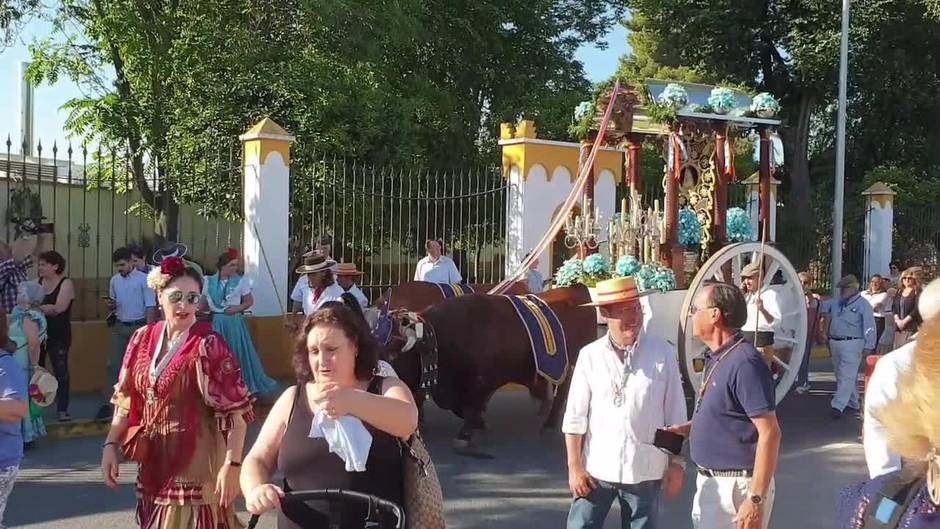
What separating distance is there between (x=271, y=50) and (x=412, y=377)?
8651mm

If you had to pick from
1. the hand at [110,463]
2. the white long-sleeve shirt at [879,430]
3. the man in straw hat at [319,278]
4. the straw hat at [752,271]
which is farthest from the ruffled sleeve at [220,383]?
the straw hat at [752,271]

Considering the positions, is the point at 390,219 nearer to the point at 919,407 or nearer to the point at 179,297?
the point at 179,297

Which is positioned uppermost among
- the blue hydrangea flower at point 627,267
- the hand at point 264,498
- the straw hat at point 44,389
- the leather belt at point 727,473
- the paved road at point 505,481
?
the blue hydrangea flower at point 627,267

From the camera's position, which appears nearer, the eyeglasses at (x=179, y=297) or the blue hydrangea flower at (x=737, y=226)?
the eyeglasses at (x=179, y=297)

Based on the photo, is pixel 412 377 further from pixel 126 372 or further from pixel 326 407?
pixel 326 407

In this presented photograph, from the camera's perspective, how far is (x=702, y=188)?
9516 mm

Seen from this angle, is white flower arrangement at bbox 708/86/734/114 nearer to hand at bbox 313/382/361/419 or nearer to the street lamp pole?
hand at bbox 313/382/361/419

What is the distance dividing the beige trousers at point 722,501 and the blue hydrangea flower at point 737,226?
6.13 meters

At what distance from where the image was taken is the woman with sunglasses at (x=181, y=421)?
352 centimetres

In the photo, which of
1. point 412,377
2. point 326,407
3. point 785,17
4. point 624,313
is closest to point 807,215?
point 785,17

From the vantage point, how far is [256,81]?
1372 centimetres

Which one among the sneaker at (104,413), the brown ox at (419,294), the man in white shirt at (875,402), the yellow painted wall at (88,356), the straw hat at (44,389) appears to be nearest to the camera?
the man in white shirt at (875,402)

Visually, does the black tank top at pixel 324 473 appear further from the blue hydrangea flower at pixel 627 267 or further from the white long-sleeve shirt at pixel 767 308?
the white long-sleeve shirt at pixel 767 308

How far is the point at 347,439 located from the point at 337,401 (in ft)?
0.38
